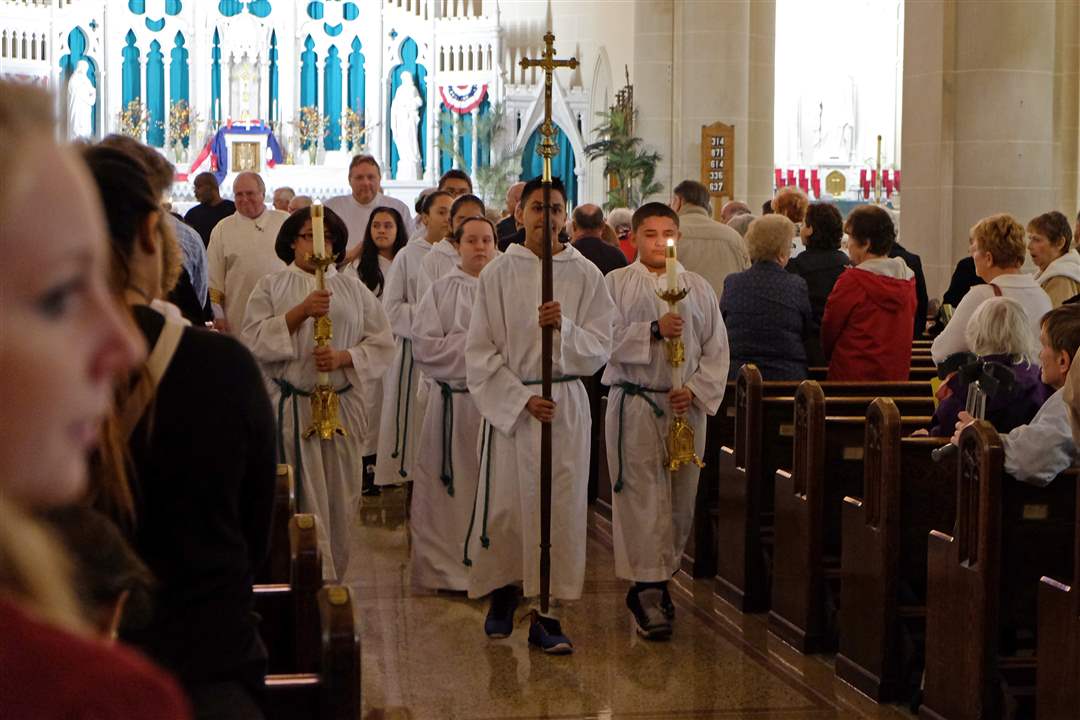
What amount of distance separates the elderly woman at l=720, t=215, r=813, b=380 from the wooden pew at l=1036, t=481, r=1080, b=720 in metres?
2.56

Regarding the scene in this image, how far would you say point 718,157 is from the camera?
1614 cm

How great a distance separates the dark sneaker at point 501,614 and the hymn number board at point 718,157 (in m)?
10.6

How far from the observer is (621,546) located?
6152 mm

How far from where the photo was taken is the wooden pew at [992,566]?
460 centimetres

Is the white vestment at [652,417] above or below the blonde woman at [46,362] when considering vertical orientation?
below

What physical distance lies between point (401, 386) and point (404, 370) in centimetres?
9

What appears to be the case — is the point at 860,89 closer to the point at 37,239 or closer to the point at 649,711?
the point at 649,711

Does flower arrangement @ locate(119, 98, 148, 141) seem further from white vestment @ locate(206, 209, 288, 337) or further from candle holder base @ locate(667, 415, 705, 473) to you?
candle holder base @ locate(667, 415, 705, 473)

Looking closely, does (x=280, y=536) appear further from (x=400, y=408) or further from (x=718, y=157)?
(x=718, y=157)

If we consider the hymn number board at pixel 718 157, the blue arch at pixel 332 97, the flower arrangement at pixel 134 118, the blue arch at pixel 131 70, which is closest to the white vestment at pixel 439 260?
the hymn number board at pixel 718 157

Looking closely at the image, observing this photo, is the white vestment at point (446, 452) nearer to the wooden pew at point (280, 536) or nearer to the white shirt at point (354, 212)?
the wooden pew at point (280, 536)

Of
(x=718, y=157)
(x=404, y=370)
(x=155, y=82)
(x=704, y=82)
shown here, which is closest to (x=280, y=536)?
(x=404, y=370)

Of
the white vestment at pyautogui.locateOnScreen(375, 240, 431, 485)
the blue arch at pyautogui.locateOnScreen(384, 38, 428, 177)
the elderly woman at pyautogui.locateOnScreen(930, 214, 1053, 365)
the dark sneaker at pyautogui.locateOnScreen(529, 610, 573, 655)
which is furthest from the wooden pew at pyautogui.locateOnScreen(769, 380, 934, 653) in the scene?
the blue arch at pyautogui.locateOnScreen(384, 38, 428, 177)

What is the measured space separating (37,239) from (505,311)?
531 cm
